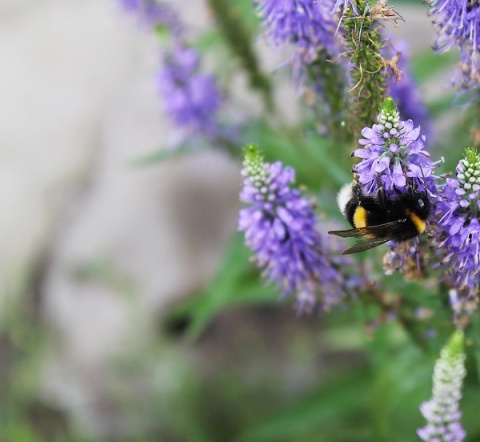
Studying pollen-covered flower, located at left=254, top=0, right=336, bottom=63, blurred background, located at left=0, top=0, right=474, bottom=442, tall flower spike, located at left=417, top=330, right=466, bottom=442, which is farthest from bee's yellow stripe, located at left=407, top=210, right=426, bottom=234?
blurred background, located at left=0, top=0, right=474, bottom=442

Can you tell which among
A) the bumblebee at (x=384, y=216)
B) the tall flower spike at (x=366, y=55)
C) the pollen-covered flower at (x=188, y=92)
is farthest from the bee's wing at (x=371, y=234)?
the pollen-covered flower at (x=188, y=92)

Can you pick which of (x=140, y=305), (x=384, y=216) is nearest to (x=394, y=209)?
(x=384, y=216)

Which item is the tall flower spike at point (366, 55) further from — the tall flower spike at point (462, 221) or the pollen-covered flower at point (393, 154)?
the tall flower spike at point (462, 221)

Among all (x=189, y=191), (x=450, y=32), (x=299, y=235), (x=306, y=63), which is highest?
(x=189, y=191)

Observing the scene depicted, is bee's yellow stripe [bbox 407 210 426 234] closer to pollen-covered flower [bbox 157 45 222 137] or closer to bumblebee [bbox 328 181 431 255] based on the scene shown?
bumblebee [bbox 328 181 431 255]

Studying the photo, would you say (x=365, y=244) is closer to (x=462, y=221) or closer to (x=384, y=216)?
(x=384, y=216)

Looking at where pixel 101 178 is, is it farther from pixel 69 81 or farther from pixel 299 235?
pixel 299 235

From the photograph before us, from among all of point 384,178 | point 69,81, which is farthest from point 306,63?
point 69,81
